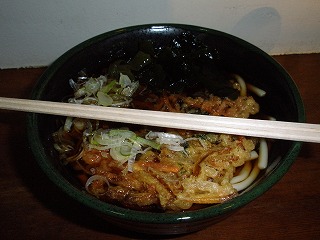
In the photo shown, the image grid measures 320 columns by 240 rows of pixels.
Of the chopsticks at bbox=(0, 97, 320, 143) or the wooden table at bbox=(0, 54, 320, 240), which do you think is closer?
the chopsticks at bbox=(0, 97, 320, 143)

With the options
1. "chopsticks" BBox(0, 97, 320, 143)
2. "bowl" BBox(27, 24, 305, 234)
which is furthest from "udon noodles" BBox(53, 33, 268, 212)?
"chopsticks" BBox(0, 97, 320, 143)

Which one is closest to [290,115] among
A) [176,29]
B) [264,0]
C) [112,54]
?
[176,29]

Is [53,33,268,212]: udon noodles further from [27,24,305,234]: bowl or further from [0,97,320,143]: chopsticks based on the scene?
[0,97,320,143]: chopsticks

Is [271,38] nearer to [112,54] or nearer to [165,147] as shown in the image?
[112,54]

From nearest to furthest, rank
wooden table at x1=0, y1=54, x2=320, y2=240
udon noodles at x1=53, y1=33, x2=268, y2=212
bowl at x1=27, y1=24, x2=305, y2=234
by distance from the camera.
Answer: bowl at x1=27, y1=24, x2=305, y2=234
udon noodles at x1=53, y1=33, x2=268, y2=212
wooden table at x1=0, y1=54, x2=320, y2=240

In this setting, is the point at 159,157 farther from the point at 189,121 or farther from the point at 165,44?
the point at 165,44

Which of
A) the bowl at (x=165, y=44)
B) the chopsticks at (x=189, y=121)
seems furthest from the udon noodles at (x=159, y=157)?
the chopsticks at (x=189, y=121)

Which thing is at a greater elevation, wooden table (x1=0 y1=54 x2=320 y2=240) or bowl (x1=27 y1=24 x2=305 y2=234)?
bowl (x1=27 y1=24 x2=305 y2=234)
